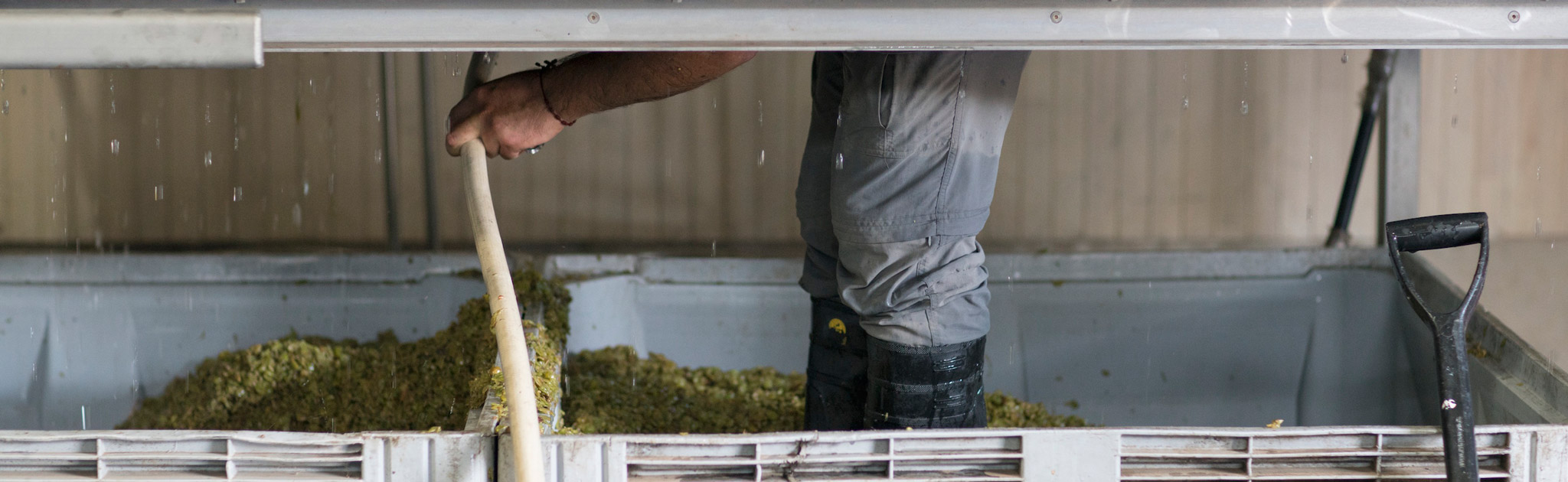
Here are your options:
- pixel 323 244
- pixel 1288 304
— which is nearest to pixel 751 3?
pixel 1288 304

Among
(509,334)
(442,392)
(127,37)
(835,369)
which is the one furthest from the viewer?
(442,392)

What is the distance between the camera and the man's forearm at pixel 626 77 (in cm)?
102

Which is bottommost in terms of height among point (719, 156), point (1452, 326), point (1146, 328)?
point (1452, 326)

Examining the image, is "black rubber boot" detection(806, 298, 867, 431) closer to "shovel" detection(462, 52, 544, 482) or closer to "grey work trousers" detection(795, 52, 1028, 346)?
"grey work trousers" detection(795, 52, 1028, 346)

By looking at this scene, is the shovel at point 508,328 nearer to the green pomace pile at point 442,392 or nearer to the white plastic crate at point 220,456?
the white plastic crate at point 220,456

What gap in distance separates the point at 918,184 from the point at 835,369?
397mm

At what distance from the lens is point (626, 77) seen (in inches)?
42.6

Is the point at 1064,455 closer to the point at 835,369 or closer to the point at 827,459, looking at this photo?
the point at 827,459

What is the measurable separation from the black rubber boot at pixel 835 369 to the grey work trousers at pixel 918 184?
0.50ft

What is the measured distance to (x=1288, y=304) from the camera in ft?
6.71

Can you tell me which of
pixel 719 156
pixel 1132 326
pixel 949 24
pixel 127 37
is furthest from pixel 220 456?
pixel 719 156

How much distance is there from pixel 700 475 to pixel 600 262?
1.08m

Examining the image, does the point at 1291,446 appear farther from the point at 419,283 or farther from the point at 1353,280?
the point at 419,283

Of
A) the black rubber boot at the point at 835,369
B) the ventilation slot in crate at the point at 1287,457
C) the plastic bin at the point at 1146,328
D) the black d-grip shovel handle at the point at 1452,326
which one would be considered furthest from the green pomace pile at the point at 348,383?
the black d-grip shovel handle at the point at 1452,326
